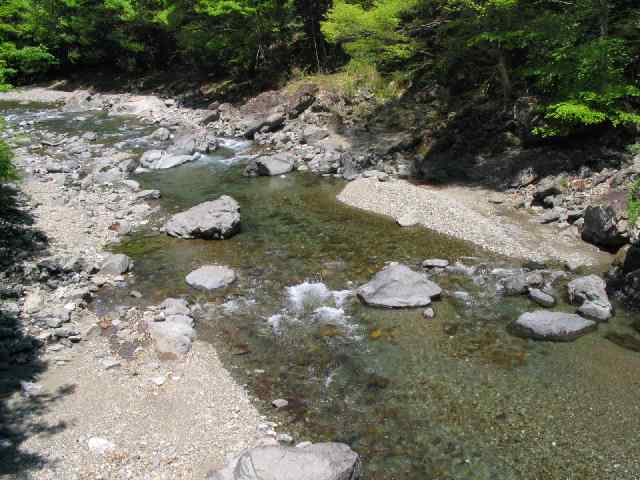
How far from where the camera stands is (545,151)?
18672 mm

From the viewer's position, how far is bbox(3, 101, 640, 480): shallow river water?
7938mm

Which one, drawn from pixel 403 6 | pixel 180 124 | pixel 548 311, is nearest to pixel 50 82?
pixel 180 124

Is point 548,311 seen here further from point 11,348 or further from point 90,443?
point 11,348

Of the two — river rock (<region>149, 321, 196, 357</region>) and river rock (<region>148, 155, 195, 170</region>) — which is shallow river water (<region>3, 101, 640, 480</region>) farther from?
river rock (<region>148, 155, 195, 170</region>)

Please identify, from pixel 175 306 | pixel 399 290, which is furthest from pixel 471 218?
pixel 175 306

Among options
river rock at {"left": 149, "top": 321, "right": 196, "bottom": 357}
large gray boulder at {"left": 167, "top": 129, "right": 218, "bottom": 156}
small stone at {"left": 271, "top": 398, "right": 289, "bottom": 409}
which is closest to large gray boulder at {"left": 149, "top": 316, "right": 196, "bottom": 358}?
river rock at {"left": 149, "top": 321, "right": 196, "bottom": 357}

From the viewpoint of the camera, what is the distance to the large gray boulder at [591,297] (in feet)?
36.1

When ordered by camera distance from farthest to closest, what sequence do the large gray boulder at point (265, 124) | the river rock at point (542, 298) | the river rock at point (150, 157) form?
1. the large gray boulder at point (265, 124)
2. the river rock at point (150, 157)
3. the river rock at point (542, 298)

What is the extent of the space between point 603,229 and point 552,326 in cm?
489

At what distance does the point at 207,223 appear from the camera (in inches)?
640

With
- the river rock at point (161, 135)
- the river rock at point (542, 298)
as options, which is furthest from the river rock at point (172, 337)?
the river rock at point (161, 135)

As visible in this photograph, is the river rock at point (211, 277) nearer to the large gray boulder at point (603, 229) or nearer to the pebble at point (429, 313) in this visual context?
the pebble at point (429, 313)

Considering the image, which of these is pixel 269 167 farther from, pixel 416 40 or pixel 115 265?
pixel 115 265

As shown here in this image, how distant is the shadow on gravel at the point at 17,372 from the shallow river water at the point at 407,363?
233cm
